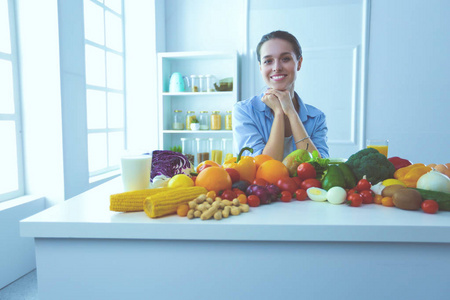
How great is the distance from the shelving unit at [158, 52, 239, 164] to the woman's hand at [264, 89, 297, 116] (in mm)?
1663

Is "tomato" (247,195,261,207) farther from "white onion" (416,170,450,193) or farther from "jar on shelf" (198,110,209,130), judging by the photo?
"jar on shelf" (198,110,209,130)

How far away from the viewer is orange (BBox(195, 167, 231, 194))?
91cm

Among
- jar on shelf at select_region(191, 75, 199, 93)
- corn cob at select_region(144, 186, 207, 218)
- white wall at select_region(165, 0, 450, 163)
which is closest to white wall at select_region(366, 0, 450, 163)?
white wall at select_region(165, 0, 450, 163)

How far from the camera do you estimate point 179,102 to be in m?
3.81

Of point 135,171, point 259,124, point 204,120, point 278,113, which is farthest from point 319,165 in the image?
point 204,120

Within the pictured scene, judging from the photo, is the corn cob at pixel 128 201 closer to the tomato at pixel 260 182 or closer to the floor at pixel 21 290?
the tomato at pixel 260 182

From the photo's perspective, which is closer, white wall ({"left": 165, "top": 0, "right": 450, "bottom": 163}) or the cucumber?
the cucumber

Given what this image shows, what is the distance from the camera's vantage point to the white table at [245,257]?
2.35 ft

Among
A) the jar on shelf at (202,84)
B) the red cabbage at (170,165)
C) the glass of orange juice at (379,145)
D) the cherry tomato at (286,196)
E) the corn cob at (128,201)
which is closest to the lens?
the corn cob at (128,201)

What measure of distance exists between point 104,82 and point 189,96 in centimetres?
95

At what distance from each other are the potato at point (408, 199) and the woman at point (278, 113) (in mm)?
790

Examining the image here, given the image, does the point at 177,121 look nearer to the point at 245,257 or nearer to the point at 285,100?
the point at 285,100

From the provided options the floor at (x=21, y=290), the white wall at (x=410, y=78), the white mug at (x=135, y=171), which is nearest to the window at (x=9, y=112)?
the floor at (x=21, y=290)

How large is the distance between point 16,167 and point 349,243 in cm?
220
